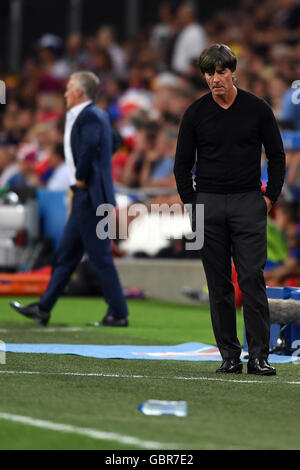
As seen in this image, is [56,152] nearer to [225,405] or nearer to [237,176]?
[237,176]

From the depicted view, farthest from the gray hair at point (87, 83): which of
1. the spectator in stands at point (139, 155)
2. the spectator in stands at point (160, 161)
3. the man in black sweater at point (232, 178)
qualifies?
the spectator in stands at point (139, 155)

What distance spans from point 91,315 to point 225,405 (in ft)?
22.7

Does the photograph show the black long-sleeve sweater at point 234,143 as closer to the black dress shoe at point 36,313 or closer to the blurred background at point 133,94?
the black dress shoe at point 36,313

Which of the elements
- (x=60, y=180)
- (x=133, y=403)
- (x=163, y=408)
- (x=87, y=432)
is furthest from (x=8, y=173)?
(x=87, y=432)

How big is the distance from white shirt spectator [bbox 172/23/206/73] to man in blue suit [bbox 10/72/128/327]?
32.9 ft

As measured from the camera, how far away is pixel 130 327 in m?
11.8

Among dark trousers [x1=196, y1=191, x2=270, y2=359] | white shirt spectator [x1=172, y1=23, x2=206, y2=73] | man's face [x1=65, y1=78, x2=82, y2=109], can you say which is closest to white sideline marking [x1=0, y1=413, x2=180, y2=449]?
dark trousers [x1=196, y1=191, x2=270, y2=359]

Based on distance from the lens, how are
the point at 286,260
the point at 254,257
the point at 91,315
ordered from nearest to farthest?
1. the point at 254,257
2. the point at 91,315
3. the point at 286,260

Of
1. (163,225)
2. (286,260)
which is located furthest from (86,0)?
(286,260)

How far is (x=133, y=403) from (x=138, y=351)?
2.95m

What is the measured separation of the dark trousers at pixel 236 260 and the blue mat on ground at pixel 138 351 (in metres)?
1.03

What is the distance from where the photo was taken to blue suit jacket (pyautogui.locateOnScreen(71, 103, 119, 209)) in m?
11.2

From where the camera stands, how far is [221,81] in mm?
7711

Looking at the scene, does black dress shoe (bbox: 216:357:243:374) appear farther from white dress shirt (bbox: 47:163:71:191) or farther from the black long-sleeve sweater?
white dress shirt (bbox: 47:163:71:191)
